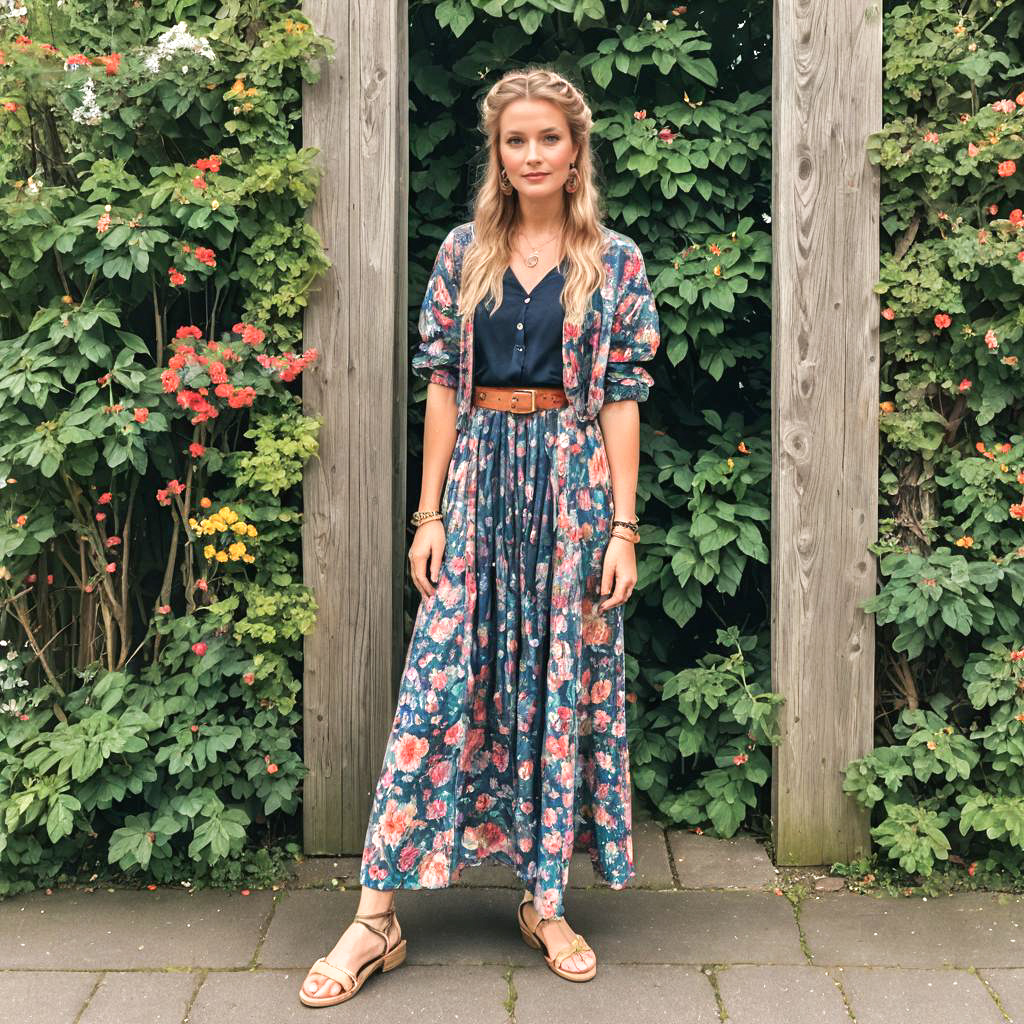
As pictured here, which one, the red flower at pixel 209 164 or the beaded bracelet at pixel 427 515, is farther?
the red flower at pixel 209 164

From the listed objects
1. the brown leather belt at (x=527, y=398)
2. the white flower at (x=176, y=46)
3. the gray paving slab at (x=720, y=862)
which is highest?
the white flower at (x=176, y=46)

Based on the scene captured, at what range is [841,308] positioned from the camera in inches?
131

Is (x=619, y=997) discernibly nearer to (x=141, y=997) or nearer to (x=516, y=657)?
(x=516, y=657)

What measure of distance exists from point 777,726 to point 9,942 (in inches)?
79.4

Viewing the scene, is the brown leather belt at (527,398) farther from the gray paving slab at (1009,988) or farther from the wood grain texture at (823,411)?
the gray paving slab at (1009,988)

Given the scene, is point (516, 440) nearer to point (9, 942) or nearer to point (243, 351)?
point (243, 351)

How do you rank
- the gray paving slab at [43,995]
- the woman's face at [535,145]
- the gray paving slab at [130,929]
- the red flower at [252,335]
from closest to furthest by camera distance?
the gray paving slab at [43,995]
the woman's face at [535,145]
the gray paving slab at [130,929]
the red flower at [252,335]

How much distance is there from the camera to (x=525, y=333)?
9.47 ft

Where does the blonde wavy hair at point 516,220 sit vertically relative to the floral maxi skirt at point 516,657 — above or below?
above

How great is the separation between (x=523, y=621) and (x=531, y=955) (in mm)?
788

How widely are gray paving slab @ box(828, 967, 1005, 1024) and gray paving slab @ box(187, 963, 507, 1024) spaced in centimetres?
78

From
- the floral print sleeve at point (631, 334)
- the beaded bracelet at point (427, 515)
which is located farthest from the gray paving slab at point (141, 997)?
the floral print sleeve at point (631, 334)

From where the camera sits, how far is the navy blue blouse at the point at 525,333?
2879 millimetres

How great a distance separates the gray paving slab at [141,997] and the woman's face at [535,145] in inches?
76.3
